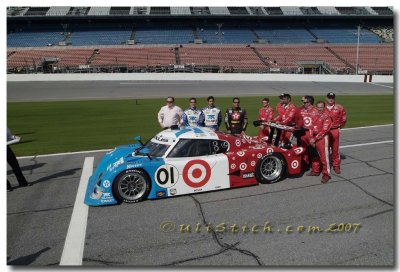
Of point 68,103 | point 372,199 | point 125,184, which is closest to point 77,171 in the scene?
point 125,184

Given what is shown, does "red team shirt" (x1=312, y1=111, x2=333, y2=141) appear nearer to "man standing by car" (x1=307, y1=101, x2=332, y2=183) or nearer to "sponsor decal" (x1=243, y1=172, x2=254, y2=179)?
"man standing by car" (x1=307, y1=101, x2=332, y2=183)

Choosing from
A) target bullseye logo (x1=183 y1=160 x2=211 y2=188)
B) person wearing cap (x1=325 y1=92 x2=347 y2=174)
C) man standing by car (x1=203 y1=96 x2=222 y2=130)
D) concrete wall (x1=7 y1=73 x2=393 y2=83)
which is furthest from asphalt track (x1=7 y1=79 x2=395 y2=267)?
concrete wall (x1=7 y1=73 x2=393 y2=83)

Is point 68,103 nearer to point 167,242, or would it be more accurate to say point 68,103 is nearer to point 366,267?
point 167,242

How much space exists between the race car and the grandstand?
3499cm

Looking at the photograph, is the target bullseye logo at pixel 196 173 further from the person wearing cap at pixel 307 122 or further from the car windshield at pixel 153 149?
the person wearing cap at pixel 307 122

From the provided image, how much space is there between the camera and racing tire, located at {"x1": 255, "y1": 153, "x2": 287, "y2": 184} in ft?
24.4

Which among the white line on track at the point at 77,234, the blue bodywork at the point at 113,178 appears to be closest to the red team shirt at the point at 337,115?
the blue bodywork at the point at 113,178

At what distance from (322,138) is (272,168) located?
1.39m

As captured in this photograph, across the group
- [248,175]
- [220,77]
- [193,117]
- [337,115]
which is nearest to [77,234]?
[248,175]

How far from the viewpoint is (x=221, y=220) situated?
5.73 m

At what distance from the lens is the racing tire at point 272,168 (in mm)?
7430

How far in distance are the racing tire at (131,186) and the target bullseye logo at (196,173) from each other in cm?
78

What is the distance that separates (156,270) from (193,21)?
161ft

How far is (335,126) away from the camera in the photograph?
8227mm
